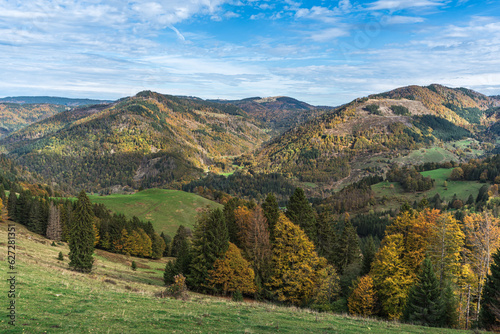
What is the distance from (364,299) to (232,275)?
855 inches

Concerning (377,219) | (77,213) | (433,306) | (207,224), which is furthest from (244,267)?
(377,219)

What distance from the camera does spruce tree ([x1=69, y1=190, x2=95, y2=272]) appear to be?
2085 inches

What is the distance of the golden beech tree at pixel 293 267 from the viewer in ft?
164

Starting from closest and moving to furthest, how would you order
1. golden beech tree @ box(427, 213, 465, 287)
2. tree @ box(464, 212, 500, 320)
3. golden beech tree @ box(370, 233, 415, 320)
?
tree @ box(464, 212, 500, 320) < golden beech tree @ box(427, 213, 465, 287) < golden beech tree @ box(370, 233, 415, 320)

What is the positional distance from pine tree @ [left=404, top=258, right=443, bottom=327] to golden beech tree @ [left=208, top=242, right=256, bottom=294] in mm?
24297

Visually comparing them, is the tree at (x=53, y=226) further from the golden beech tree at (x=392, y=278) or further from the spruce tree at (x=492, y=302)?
the spruce tree at (x=492, y=302)

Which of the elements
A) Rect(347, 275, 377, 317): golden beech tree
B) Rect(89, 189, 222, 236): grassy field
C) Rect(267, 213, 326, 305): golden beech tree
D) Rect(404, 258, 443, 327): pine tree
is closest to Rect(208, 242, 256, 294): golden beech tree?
Rect(267, 213, 326, 305): golden beech tree

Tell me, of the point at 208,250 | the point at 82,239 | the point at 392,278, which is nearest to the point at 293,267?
the point at 208,250

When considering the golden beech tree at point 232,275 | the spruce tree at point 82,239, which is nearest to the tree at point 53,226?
the spruce tree at point 82,239

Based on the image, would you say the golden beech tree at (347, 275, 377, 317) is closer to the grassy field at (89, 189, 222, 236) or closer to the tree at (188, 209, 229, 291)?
the tree at (188, 209, 229, 291)

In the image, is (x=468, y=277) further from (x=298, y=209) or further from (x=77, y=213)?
(x=77, y=213)

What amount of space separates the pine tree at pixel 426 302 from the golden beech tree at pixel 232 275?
2430 centimetres

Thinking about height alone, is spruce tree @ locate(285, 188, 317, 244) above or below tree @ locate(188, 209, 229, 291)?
above

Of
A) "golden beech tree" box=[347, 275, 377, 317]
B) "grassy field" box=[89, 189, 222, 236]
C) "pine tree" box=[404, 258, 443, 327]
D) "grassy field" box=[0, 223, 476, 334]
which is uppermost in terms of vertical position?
"grassy field" box=[0, 223, 476, 334]
